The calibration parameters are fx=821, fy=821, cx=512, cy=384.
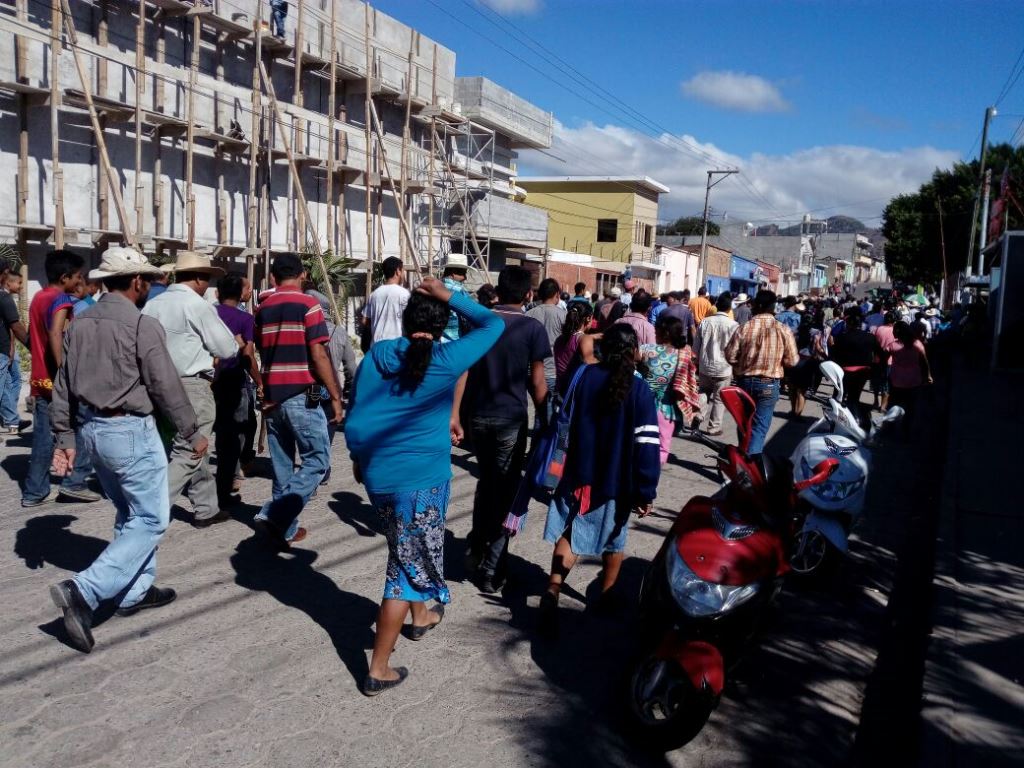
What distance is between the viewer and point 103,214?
14328mm

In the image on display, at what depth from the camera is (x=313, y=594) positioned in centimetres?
467

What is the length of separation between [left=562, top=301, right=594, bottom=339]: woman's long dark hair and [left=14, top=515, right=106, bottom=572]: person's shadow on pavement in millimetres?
3678

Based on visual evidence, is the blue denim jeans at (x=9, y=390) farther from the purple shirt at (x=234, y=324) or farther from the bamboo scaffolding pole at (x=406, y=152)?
the bamboo scaffolding pole at (x=406, y=152)

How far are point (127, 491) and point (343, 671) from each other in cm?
133

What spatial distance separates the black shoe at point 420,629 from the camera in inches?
164

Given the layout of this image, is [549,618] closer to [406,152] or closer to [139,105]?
[139,105]

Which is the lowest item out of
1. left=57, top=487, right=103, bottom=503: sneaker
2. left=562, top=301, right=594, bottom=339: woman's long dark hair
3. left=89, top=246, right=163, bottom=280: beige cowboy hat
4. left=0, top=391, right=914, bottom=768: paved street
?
left=0, top=391, right=914, bottom=768: paved street

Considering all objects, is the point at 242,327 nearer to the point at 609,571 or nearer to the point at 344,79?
the point at 609,571

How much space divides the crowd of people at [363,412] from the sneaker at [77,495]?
0.04m

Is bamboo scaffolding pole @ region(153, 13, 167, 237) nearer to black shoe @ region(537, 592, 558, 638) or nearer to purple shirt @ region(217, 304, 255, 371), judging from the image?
purple shirt @ region(217, 304, 255, 371)

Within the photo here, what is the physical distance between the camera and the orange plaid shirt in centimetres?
750

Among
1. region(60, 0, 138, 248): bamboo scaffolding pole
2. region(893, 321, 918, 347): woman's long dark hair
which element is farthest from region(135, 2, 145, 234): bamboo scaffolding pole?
region(893, 321, 918, 347): woman's long dark hair

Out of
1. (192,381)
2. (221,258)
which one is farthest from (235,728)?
(221,258)

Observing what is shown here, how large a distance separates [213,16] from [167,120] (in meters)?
2.61
